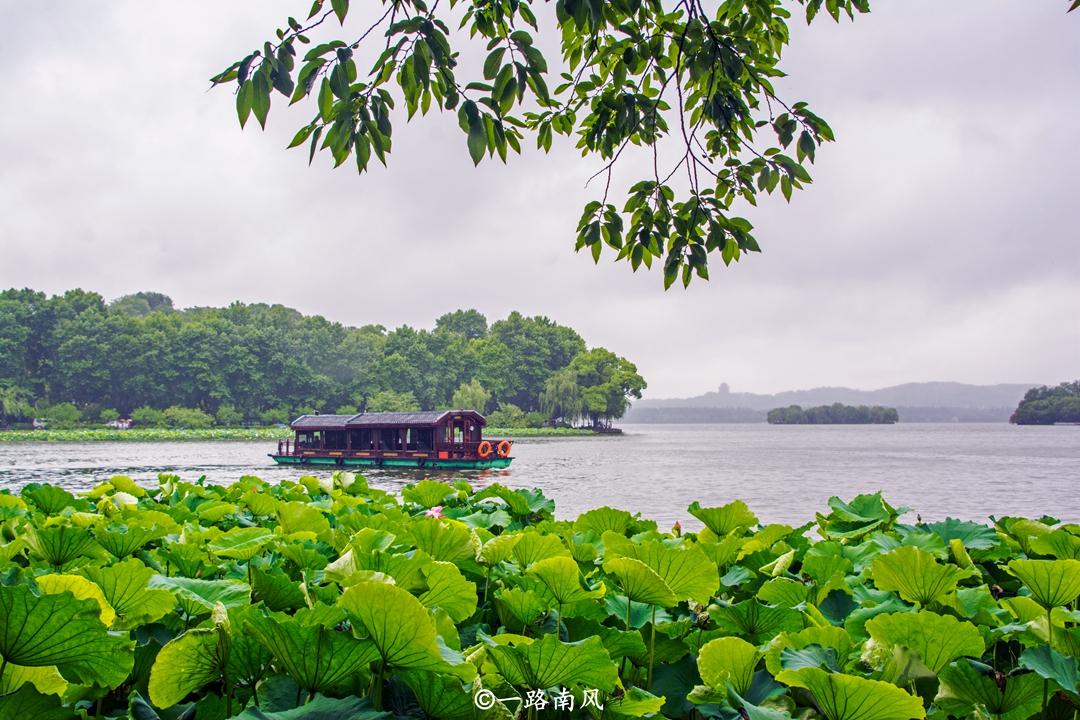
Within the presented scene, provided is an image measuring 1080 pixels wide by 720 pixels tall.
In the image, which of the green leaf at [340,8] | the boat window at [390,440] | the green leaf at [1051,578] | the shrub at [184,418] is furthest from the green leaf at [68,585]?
the shrub at [184,418]

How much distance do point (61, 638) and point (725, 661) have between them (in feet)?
2.26

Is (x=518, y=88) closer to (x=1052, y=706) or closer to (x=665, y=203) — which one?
(x=665, y=203)

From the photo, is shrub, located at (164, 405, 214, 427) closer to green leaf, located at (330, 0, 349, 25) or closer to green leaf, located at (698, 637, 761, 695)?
green leaf, located at (330, 0, 349, 25)

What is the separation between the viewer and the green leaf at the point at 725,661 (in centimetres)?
80

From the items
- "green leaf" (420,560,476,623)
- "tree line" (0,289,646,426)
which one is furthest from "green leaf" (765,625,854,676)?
"tree line" (0,289,646,426)

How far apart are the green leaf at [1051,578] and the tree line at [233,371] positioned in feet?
210

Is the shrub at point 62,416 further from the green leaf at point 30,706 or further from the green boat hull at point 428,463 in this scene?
the green leaf at point 30,706

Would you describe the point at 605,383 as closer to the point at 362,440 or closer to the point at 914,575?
the point at 362,440

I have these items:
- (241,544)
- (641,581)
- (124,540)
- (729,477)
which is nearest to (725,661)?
(641,581)

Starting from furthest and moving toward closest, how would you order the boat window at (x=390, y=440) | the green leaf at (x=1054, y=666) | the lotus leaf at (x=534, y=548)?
1. the boat window at (x=390, y=440)
2. the lotus leaf at (x=534, y=548)
3. the green leaf at (x=1054, y=666)

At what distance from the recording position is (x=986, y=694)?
795mm

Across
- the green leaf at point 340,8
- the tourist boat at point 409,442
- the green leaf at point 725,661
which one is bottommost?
the tourist boat at point 409,442

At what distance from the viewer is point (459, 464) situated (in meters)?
26.8

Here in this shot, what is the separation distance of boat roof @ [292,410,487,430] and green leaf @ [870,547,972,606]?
25.9 metres
